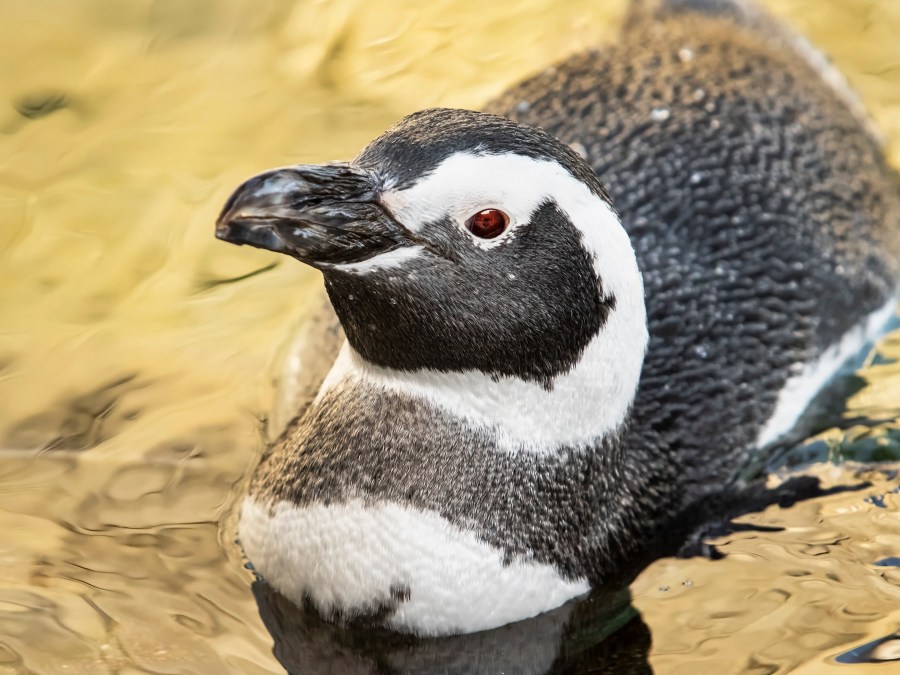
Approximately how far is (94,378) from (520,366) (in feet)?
6.63

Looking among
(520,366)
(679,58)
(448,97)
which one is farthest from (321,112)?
(520,366)

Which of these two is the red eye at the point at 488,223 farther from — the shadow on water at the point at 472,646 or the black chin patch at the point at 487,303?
the shadow on water at the point at 472,646

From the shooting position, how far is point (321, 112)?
6617mm

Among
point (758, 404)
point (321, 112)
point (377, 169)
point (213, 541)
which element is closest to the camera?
point (377, 169)

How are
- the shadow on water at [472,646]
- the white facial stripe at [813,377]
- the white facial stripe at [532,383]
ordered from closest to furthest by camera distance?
the white facial stripe at [532,383], the shadow on water at [472,646], the white facial stripe at [813,377]

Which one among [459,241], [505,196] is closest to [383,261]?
[459,241]

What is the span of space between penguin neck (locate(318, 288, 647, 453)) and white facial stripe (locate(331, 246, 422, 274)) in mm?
363

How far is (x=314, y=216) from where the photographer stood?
334cm

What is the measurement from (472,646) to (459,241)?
113 cm

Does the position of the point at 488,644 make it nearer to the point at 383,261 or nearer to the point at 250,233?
the point at 383,261

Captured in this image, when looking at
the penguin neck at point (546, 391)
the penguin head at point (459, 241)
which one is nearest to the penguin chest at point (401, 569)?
the penguin neck at point (546, 391)

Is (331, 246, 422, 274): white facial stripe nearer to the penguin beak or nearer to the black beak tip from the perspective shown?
the penguin beak

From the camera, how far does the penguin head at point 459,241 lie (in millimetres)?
3363

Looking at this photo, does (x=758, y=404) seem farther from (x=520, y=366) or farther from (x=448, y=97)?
(x=448, y=97)
